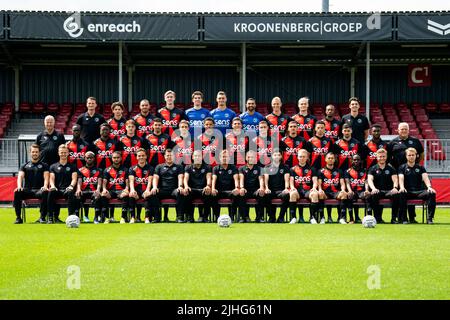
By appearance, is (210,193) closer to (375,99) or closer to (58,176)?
(58,176)

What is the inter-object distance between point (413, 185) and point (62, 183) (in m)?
7.20

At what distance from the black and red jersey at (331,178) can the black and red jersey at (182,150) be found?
2.79 m

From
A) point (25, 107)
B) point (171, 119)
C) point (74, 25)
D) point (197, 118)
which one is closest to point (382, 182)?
point (197, 118)

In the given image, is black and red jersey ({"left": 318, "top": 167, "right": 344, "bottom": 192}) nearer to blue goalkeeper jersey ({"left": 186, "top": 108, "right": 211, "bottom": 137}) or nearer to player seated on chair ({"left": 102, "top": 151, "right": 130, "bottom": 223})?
blue goalkeeper jersey ({"left": 186, "top": 108, "right": 211, "bottom": 137})

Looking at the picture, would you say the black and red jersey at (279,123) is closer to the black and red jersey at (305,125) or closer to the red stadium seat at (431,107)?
the black and red jersey at (305,125)

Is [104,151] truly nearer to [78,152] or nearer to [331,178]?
[78,152]

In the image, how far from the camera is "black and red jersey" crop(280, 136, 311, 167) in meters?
16.1

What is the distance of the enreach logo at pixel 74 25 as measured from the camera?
25562 mm

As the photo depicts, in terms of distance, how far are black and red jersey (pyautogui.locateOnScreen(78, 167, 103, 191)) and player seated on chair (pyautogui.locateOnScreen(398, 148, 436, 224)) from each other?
244 inches

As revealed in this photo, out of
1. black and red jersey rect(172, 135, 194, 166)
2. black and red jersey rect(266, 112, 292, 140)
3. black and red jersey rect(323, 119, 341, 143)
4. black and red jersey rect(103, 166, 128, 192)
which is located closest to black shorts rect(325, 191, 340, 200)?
black and red jersey rect(323, 119, 341, 143)

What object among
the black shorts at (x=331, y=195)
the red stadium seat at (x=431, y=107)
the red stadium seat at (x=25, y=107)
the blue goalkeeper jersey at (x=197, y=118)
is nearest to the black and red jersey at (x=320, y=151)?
the black shorts at (x=331, y=195)

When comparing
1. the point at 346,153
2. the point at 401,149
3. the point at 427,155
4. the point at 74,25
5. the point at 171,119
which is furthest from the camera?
the point at 74,25

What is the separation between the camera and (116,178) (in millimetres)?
15969
